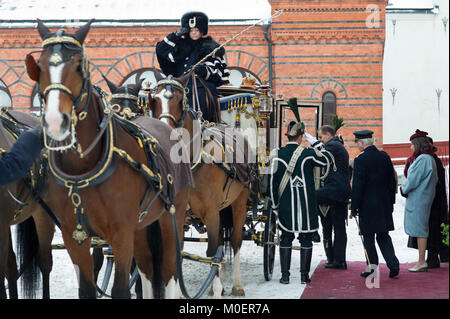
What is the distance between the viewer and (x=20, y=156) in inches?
130

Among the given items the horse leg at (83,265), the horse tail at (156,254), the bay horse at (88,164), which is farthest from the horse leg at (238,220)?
the horse leg at (83,265)

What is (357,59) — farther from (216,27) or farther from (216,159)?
(216,159)

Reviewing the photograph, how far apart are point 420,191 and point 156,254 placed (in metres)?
3.79

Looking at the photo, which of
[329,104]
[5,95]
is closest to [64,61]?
[329,104]

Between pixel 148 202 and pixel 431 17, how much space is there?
762 inches

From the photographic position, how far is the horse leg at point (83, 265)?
353 cm

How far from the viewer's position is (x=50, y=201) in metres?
3.66

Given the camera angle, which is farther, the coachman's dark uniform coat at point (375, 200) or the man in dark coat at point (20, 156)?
the coachman's dark uniform coat at point (375, 200)

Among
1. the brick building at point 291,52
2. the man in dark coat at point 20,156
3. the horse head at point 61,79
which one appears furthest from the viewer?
the brick building at point 291,52

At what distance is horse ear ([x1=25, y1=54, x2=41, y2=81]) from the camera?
9.79 feet

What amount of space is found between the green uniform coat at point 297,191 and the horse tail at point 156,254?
2.59 m

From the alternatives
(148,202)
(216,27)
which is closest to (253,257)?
(148,202)

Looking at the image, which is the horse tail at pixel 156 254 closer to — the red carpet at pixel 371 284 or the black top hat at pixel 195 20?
the red carpet at pixel 371 284

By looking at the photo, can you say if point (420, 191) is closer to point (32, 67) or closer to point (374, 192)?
point (374, 192)
